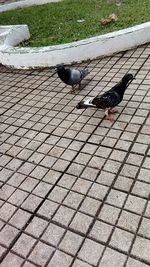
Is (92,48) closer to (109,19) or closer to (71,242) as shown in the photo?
(109,19)

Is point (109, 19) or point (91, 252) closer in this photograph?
point (91, 252)

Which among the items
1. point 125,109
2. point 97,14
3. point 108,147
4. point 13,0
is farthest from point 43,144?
point 13,0

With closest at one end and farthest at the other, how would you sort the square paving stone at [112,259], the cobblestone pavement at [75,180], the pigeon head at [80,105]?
1. the square paving stone at [112,259]
2. the cobblestone pavement at [75,180]
3. the pigeon head at [80,105]

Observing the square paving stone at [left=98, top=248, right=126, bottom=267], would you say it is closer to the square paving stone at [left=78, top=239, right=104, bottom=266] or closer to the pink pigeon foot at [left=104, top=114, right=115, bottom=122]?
the square paving stone at [left=78, top=239, right=104, bottom=266]

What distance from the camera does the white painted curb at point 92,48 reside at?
22.5ft

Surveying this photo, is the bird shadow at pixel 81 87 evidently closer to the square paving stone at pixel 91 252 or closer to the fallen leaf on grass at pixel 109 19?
the fallen leaf on grass at pixel 109 19

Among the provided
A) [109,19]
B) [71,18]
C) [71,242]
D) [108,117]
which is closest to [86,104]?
[108,117]

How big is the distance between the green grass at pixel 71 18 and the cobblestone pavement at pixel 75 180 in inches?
84.2

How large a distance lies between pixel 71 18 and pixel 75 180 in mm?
6659

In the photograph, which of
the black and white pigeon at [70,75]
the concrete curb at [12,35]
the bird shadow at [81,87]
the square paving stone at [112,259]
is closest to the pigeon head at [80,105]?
the black and white pigeon at [70,75]

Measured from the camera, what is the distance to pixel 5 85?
6.97 meters

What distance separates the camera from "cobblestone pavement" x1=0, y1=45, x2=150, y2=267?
323 centimetres

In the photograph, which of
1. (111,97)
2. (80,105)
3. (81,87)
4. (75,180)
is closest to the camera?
(75,180)

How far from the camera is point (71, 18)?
9.34m
